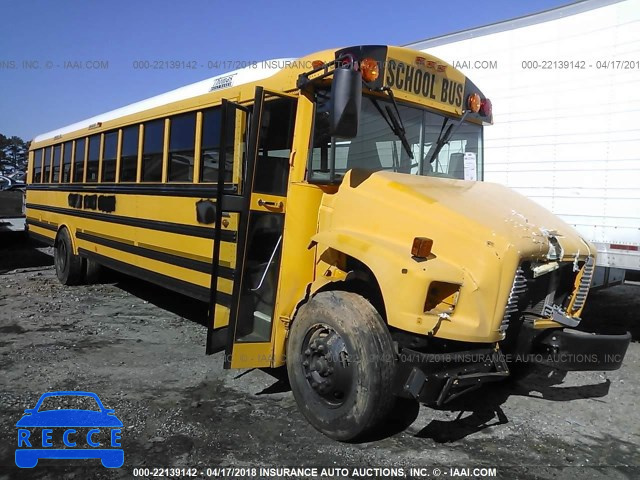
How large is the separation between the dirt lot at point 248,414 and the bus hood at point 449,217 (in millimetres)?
1279

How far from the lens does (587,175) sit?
541 centimetres

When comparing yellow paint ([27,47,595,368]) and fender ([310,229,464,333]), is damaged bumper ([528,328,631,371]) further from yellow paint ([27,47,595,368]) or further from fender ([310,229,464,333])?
fender ([310,229,464,333])

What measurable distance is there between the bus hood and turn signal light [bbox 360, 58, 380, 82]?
0.62 metres

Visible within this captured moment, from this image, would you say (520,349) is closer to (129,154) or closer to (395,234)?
(395,234)

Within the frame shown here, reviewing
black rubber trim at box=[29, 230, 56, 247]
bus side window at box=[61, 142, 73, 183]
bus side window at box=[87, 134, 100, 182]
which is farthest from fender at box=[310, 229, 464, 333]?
black rubber trim at box=[29, 230, 56, 247]

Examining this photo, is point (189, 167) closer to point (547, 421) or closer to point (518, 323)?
point (518, 323)

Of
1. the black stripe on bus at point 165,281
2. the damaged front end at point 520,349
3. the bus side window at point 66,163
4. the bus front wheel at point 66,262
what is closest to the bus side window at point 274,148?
the black stripe on bus at point 165,281

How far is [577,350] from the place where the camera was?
10.2 ft

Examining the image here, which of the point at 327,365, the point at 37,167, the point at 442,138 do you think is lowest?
the point at 327,365

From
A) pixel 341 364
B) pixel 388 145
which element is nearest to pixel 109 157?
pixel 388 145

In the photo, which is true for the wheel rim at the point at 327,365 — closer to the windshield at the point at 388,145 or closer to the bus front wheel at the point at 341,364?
the bus front wheel at the point at 341,364

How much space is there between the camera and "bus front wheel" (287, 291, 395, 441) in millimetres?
3043

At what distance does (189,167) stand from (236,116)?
0.90m

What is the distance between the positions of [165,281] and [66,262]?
3.39 meters
